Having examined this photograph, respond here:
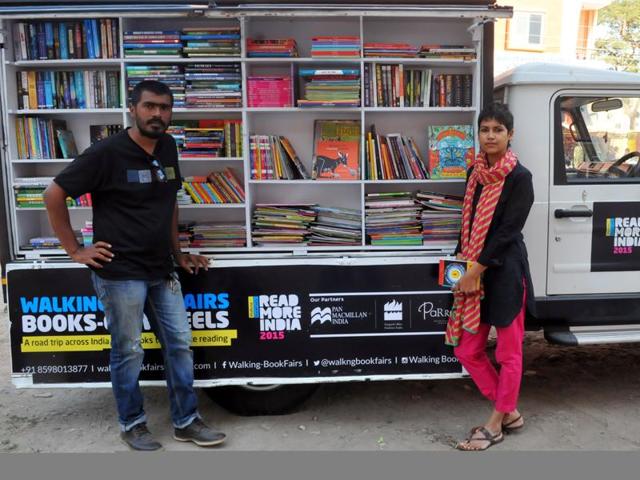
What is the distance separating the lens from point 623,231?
3.41 metres

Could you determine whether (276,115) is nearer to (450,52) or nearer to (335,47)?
(335,47)

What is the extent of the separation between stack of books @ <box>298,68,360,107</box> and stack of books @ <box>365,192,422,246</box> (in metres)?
0.67

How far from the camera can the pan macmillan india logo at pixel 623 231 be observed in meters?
3.41

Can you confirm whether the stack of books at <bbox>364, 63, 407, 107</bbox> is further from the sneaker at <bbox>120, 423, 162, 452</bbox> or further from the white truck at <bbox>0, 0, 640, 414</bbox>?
the sneaker at <bbox>120, 423, 162, 452</bbox>

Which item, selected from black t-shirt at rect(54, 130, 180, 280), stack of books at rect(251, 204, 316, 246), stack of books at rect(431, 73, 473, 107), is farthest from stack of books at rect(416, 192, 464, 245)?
black t-shirt at rect(54, 130, 180, 280)

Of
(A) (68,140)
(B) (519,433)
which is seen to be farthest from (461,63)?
(A) (68,140)

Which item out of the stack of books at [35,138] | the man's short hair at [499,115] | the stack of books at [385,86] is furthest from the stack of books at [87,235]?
the man's short hair at [499,115]

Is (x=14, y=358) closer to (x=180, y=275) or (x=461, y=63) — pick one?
(x=180, y=275)

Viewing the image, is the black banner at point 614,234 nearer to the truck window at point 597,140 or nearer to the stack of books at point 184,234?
the truck window at point 597,140

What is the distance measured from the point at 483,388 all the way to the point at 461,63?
2.03m

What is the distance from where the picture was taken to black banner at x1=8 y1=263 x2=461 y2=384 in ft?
11.0

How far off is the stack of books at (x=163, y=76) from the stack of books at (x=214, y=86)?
47mm

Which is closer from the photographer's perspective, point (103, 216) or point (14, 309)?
point (103, 216)

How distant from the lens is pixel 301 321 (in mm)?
3395
